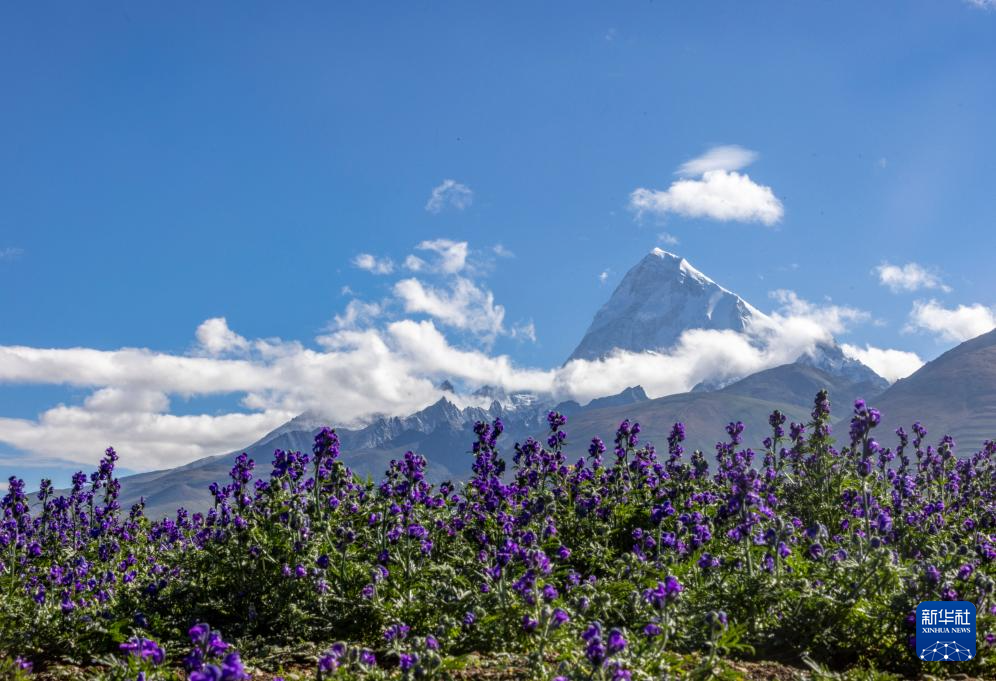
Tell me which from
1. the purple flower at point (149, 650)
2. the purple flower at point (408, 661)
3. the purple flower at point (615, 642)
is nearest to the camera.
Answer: the purple flower at point (615, 642)

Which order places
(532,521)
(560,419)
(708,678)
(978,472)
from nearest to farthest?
1. (708,678)
2. (532,521)
3. (560,419)
4. (978,472)

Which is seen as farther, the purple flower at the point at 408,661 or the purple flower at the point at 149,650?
the purple flower at the point at 149,650

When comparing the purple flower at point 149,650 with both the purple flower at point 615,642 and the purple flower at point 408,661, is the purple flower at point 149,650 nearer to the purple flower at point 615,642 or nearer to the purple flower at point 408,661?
the purple flower at point 408,661

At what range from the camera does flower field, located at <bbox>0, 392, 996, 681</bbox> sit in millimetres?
7895

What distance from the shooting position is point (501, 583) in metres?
8.68

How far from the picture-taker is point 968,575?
910 cm

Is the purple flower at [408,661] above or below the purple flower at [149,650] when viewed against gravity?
below

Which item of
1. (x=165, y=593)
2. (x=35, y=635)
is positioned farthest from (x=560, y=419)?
(x=35, y=635)

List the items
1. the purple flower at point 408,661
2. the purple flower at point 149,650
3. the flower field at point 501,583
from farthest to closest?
1. the flower field at point 501,583
2. the purple flower at point 149,650
3. the purple flower at point 408,661

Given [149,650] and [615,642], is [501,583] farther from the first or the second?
[149,650]

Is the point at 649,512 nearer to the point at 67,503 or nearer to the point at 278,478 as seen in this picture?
the point at 278,478

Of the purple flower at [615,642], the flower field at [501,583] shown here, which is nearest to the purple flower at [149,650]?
the flower field at [501,583]

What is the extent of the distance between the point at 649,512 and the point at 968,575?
5.82m

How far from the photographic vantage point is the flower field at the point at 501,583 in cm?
789
